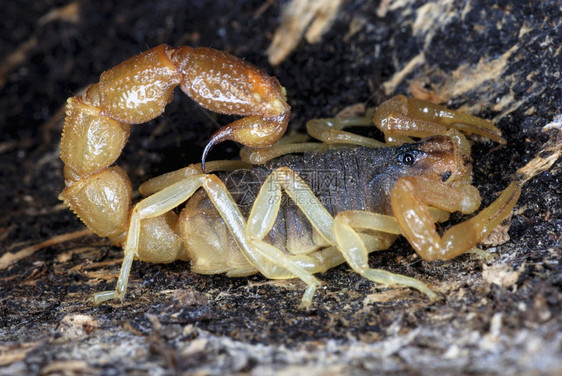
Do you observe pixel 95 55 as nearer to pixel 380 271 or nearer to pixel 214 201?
pixel 214 201

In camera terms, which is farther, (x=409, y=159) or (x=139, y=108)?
(x=409, y=159)

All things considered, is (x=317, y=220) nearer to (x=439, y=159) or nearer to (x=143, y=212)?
(x=439, y=159)

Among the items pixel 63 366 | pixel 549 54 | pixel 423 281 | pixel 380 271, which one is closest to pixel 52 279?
pixel 63 366

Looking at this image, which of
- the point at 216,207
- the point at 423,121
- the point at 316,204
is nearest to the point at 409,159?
the point at 423,121

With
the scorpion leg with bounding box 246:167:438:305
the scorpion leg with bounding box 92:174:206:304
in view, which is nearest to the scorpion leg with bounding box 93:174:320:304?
the scorpion leg with bounding box 92:174:206:304

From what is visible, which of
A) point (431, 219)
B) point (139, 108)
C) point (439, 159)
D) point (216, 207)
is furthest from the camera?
point (439, 159)

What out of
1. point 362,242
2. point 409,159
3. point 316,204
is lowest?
point 362,242

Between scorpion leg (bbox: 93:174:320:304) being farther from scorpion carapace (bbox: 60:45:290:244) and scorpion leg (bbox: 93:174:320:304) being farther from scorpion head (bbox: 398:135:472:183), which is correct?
scorpion head (bbox: 398:135:472:183)
